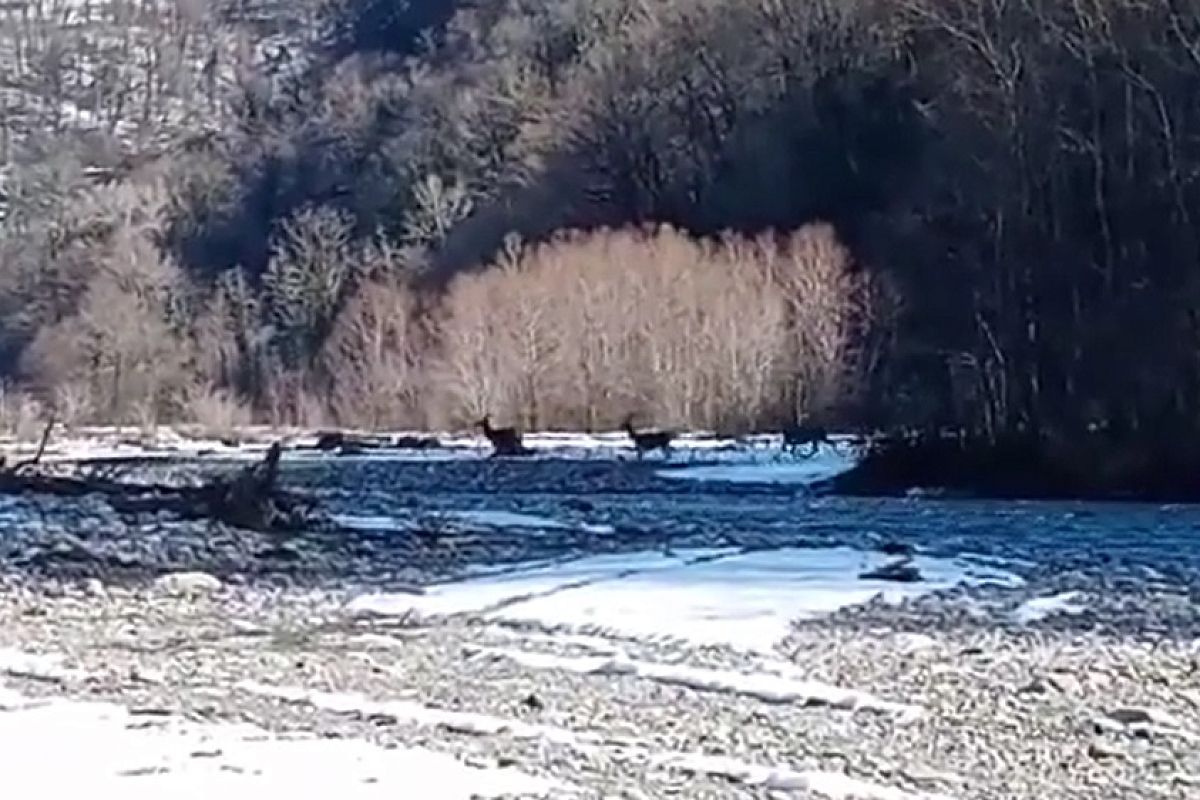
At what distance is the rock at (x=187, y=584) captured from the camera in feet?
62.3

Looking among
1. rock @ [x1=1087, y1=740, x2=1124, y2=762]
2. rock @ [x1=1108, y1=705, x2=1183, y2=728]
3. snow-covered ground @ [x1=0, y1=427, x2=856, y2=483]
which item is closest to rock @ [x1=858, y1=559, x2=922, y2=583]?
rock @ [x1=1108, y1=705, x2=1183, y2=728]

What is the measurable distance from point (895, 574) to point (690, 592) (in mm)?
2354

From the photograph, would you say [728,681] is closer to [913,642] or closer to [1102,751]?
[913,642]

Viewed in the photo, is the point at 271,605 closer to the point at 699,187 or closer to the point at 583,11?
the point at 699,187

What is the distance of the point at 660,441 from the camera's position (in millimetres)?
46438

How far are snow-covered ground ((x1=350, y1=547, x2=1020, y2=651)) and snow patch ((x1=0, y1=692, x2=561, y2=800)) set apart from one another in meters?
4.71

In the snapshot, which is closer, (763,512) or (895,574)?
(895,574)

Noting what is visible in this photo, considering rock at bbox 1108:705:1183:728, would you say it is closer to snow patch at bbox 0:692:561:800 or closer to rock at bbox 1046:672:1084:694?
rock at bbox 1046:672:1084:694

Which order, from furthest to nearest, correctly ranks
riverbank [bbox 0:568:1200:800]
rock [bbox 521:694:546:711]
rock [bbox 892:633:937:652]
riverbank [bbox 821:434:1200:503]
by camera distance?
1. riverbank [bbox 821:434:1200:503]
2. rock [bbox 892:633:937:652]
3. rock [bbox 521:694:546:711]
4. riverbank [bbox 0:568:1200:800]

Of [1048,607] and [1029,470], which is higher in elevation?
[1029,470]

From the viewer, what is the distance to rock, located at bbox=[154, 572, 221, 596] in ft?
62.3

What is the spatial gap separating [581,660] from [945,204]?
113ft

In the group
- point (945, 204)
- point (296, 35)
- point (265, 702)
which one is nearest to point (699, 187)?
point (945, 204)

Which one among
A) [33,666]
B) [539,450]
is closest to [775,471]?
[539,450]
